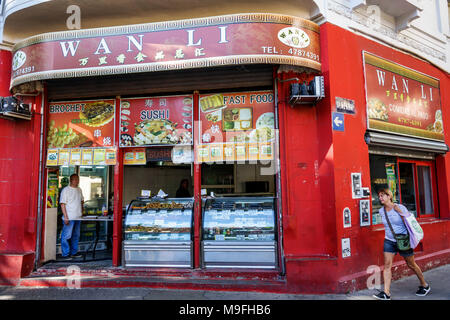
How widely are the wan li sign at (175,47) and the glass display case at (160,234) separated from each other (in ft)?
8.74

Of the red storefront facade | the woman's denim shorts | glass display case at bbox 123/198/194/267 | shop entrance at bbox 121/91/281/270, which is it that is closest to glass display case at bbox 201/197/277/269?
shop entrance at bbox 121/91/281/270

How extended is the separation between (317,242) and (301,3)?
432 cm

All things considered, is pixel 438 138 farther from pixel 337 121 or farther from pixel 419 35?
pixel 337 121

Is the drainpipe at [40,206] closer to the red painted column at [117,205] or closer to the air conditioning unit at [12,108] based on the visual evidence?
the air conditioning unit at [12,108]

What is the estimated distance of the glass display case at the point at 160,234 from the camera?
6051mm

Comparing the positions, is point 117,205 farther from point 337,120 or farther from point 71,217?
point 337,120

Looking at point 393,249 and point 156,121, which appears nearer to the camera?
point 393,249

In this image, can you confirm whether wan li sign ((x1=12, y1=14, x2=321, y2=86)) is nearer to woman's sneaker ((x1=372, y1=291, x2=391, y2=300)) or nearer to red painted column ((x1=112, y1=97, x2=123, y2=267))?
red painted column ((x1=112, y1=97, x2=123, y2=267))

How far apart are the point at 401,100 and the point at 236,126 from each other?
385cm

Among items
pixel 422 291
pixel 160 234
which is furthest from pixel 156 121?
pixel 422 291

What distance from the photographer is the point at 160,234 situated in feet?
20.4

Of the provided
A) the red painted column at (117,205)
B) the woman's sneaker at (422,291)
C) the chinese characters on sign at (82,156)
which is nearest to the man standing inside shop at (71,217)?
the chinese characters on sign at (82,156)

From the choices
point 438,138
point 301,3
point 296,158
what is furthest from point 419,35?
point 296,158

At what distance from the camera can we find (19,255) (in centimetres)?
595
